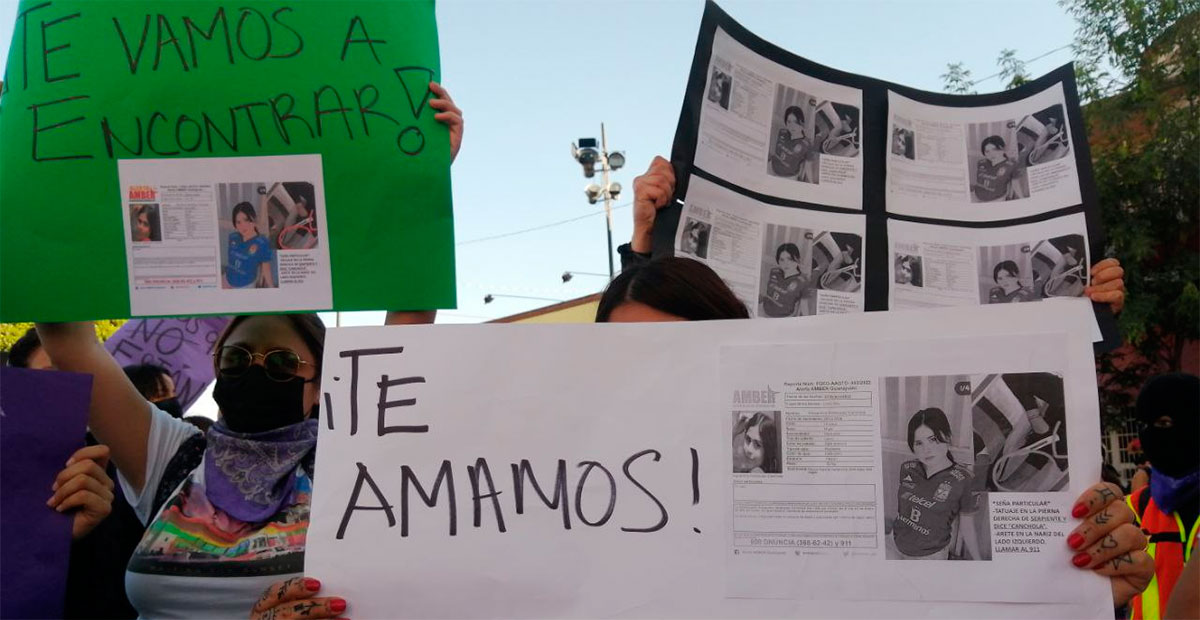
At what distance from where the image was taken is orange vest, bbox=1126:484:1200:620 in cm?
362

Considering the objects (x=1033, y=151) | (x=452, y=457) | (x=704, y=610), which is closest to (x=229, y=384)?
(x=452, y=457)

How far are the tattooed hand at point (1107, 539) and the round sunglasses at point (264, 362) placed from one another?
167 cm

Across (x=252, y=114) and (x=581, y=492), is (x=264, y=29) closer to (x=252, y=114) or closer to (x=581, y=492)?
(x=252, y=114)

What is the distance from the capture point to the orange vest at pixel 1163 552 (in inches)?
143

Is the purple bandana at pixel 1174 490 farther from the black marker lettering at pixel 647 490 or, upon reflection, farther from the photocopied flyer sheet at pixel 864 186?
the black marker lettering at pixel 647 490

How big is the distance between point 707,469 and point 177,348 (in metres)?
3.17

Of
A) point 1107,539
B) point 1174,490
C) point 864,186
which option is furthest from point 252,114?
point 1174,490

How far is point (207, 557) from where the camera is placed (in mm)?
1979

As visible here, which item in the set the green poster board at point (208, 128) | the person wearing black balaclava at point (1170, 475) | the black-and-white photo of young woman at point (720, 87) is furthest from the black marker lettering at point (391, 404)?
the person wearing black balaclava at point (1170, 475)

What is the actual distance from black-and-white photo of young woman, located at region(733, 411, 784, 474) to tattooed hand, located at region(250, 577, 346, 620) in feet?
2.25

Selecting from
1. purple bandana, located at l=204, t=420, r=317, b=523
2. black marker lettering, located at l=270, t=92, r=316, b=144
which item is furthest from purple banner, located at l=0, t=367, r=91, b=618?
black marker lettering, located at l=270, t=92, r=316, b=144

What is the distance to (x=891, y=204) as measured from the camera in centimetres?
229

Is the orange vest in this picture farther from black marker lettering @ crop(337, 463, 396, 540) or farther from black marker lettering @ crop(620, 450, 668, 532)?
black marker lettering @ crop(337, 463, 396, 540)

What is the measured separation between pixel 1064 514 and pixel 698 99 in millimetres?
1159
